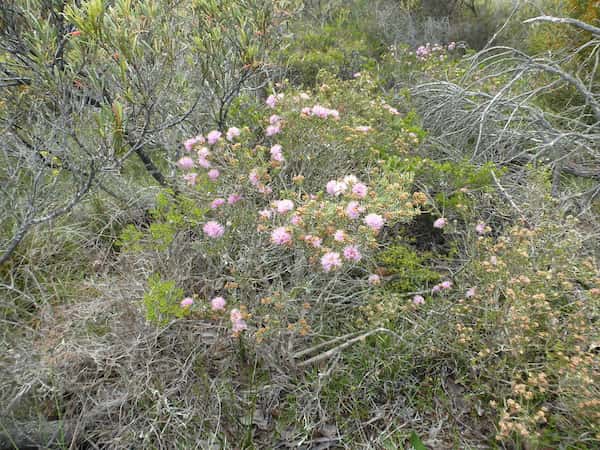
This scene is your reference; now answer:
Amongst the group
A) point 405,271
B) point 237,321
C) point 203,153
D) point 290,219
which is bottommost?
point 405,271

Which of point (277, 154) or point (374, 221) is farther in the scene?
point (277, 154)

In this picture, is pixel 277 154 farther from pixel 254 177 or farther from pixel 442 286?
pixel 442 286

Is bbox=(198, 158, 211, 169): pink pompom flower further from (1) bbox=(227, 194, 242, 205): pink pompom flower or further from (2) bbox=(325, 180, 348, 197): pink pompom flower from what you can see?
(2) bbox=(325, 180, 348, 197): pink pompom flower

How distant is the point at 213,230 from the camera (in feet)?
6.48

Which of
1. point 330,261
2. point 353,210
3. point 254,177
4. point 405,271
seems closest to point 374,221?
point 353,210

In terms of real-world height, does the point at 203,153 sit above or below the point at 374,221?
above

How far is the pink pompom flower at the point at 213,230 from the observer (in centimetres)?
197

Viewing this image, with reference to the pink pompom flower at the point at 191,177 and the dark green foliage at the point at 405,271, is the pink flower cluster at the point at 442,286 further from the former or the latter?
the pink pompom flower at the point at 191,177

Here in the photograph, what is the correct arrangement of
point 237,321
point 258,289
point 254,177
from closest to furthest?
1. point 237,321
2. point 254,177
3. point 258,289

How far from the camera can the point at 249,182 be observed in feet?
6.93

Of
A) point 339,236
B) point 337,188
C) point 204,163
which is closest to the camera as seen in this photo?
point 339,236

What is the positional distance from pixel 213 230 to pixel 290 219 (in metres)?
0.42

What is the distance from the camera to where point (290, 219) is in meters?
1.81

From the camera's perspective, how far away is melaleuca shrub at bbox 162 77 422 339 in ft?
5.78
